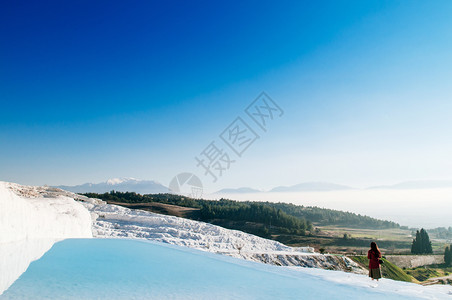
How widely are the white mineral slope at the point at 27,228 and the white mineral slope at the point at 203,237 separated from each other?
351cm

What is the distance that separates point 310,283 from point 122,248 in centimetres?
988

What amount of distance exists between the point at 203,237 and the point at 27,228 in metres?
17.5

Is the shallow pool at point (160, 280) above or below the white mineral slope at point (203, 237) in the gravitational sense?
above

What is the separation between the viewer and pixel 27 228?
46.6ft

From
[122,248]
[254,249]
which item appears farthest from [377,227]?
[122,248]

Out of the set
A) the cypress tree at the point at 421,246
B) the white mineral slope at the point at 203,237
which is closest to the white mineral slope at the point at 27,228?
the white mineral slope at the point at 203,237

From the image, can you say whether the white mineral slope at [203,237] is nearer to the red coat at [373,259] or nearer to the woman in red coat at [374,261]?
the woman in red coat at [374,261]

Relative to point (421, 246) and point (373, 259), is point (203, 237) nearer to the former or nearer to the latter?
point (373, 259)

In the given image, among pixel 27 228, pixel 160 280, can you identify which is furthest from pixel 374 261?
pixel 27 228

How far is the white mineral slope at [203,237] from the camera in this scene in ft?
83.8

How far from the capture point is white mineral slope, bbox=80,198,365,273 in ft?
83.8

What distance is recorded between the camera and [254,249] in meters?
31.2

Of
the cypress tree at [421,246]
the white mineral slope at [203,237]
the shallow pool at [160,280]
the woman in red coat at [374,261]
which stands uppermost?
the woman in red coat at [374,261]

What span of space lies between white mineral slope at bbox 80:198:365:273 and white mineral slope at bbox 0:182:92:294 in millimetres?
3510
